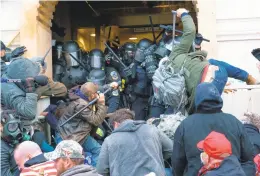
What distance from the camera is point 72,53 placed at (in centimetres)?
873

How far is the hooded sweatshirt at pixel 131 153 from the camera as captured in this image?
454 cm

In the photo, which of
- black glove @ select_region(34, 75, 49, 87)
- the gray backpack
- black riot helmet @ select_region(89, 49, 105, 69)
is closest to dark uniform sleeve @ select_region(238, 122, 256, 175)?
the gray backpack

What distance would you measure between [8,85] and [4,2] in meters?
2.44

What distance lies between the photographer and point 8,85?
5895mm

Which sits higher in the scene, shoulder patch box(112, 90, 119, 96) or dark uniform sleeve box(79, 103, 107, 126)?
shoulder patch box(112, 90, 119, 96)

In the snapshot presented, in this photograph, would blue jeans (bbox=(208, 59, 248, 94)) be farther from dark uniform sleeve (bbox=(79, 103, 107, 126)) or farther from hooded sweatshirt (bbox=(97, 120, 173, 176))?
dark uniform sleeve (bbox=(79, 103, 107, 126))

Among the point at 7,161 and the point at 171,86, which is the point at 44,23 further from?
the point at 7,161

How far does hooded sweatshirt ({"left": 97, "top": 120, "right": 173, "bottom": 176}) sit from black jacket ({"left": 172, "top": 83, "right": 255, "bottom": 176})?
31cm

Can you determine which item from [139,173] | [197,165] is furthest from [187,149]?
[139,173]

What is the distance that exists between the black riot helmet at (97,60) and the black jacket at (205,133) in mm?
4393

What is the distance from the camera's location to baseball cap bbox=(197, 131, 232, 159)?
3736 millimetres

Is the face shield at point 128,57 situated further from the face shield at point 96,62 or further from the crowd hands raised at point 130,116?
the face shield at point 96,62

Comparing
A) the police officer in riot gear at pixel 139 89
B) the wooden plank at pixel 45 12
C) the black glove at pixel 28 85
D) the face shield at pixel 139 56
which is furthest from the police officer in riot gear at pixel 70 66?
the black glove at pixel 28 85

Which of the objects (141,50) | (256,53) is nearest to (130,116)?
(256,53)
